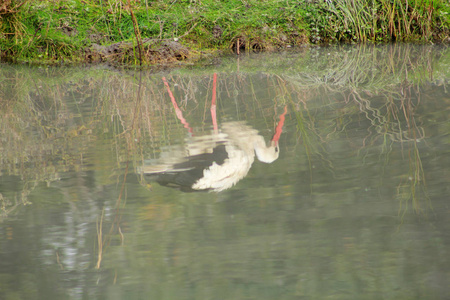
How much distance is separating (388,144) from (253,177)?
88 cm

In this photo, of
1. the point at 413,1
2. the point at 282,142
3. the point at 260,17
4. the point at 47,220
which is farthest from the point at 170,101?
the point at 413,1

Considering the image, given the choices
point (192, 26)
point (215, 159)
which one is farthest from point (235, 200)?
point (192, 26)

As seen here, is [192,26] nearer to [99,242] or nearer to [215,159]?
[215,159]

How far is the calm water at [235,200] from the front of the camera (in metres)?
2.01

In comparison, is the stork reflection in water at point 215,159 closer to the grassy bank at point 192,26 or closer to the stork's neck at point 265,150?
the stork's neck at point 265,150

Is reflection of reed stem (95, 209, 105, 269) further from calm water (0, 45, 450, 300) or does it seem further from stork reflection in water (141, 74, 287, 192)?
stork reflection in water (141, 74, 287, 192)

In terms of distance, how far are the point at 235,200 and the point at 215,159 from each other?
2.07 feet

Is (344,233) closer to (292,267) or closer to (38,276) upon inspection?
(292,267)

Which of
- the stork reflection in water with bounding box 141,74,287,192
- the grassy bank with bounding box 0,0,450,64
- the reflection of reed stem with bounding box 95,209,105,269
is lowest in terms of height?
the reflection of reed stem with bounding box 95,209,105,269

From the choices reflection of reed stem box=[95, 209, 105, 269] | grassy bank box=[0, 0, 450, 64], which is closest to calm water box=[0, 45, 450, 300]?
reflection of reed stem box=[95, 209, 105, 269]

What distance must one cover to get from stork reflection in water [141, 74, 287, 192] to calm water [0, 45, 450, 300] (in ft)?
0.12

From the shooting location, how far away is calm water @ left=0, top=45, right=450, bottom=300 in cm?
201

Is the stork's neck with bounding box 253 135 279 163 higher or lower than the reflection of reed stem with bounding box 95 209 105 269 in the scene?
higher

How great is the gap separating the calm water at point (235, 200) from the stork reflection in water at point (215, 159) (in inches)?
1.5
